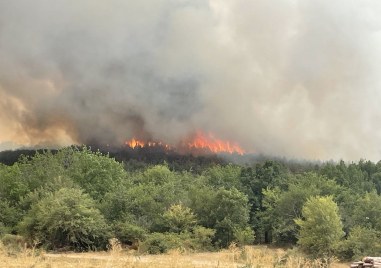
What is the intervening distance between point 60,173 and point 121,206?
369 inches

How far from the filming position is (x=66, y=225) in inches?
1289

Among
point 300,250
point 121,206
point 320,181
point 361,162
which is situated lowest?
point 300,250

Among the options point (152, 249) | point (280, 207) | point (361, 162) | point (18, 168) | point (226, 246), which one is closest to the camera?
point (152, 249)

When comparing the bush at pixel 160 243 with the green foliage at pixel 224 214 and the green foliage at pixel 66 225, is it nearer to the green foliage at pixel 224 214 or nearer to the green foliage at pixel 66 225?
the green foliage at pixel 66 225

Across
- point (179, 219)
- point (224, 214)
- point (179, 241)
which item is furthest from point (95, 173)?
point (179, 241)

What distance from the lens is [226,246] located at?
39.6m

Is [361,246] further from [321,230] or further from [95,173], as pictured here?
[95,173]

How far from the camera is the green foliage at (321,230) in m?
34.1

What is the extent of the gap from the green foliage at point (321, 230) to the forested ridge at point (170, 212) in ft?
0.24

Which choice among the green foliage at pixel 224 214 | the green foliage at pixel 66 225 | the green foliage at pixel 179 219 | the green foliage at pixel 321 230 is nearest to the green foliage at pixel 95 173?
the green foliage at pixel 179 219

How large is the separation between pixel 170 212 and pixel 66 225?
9.91 metres

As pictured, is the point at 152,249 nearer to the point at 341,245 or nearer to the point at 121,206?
the point at 121,206

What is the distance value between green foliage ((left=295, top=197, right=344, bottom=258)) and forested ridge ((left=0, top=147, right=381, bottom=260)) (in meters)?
0.07

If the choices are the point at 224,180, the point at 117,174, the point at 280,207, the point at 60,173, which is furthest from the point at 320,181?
the point at 60,173
